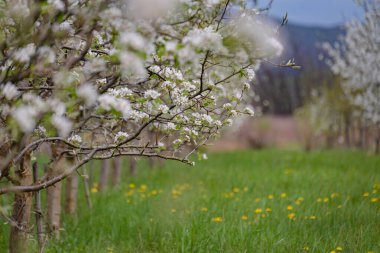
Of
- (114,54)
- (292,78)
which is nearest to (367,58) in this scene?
(114,54)

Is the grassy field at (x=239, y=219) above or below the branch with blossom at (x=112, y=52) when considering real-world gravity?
below

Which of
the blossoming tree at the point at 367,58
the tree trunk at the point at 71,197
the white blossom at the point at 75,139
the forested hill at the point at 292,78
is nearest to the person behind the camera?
the white blossom at the point at 75,139

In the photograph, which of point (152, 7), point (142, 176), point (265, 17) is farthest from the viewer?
point (142, 176)

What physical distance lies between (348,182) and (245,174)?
2646 mm

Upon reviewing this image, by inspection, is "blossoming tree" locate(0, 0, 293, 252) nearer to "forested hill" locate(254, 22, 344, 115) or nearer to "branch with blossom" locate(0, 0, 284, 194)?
"branch with blossom" locate(0, 0, 284, 194)

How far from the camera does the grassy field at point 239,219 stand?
5031 millimetres

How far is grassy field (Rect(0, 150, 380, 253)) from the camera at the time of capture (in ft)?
16.5

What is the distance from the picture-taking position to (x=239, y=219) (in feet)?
19.6

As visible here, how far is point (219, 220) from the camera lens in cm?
575

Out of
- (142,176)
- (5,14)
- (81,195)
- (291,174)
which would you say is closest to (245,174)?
(291,174)

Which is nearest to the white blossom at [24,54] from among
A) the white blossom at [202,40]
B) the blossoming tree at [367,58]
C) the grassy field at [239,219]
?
the white blossom at [202,40]

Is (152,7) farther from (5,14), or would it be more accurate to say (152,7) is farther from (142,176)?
(142,176)

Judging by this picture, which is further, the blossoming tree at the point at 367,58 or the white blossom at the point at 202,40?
the blossoming tree at the point at 367,58

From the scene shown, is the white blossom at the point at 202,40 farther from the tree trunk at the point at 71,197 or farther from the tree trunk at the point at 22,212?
→ the tree trunk at the point at 71,197
